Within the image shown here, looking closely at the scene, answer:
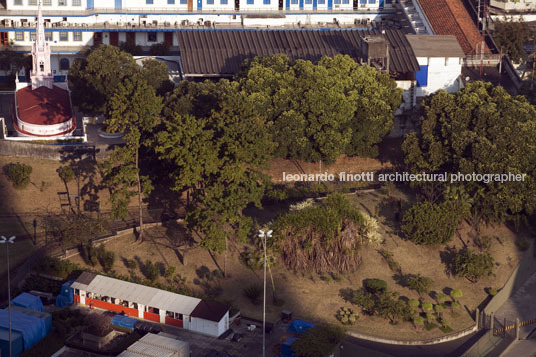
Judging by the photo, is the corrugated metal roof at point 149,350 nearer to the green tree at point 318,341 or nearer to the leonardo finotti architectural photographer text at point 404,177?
the green tree at point 318,341

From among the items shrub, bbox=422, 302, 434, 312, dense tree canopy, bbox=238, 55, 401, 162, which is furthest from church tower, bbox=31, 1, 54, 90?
shrub, bbox=422, 302, 434, 312

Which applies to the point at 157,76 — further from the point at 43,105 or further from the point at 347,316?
the point at 347,316

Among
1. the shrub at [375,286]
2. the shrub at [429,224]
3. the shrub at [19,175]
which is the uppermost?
the shrub at [19,175]

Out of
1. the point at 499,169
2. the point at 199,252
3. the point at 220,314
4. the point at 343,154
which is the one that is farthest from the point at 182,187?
the point at 499,169

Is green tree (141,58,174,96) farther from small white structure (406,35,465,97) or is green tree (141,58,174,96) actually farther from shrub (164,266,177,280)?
small white structure (406,35,465,97)

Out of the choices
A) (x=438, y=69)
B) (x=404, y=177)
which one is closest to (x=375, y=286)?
(x=404, y=177)

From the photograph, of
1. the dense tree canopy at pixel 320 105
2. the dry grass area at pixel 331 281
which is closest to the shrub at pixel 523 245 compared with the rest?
the dry grass area at pixel 331 281

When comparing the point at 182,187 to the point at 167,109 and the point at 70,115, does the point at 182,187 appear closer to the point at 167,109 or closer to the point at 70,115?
the point at 167,109
